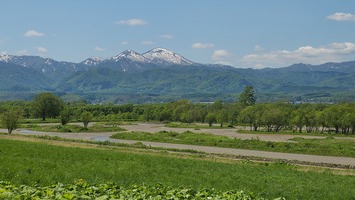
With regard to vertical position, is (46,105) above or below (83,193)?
above

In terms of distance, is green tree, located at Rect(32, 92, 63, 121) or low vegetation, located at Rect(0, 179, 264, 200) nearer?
low vegetation, located at Rect(0, 179, 264, 200)

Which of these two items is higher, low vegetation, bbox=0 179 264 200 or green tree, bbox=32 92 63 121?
green tree, bbox=32 92 63 121

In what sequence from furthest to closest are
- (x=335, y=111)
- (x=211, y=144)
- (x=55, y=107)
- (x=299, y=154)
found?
1. (x=55, y=107)
2. (x=335, y=111)
3. (x=211, y=144)
4. (x=299, y=154)

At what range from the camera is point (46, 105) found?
619 ft

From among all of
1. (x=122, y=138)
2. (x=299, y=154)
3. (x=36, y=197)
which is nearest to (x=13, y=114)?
(x=122, y=138)

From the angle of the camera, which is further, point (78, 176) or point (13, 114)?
point (13, 114)

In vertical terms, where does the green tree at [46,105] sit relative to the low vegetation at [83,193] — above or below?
above

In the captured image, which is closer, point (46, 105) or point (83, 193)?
point (83, 193)

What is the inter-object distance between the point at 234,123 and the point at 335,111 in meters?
56.2

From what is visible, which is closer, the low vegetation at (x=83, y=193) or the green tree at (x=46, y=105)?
the low vegetation at (x=83, y=193)

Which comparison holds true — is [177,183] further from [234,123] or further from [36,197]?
[234,123]

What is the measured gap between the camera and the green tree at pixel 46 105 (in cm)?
18612

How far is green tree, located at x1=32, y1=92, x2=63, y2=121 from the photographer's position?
186125mm

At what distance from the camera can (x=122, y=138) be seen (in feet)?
353
